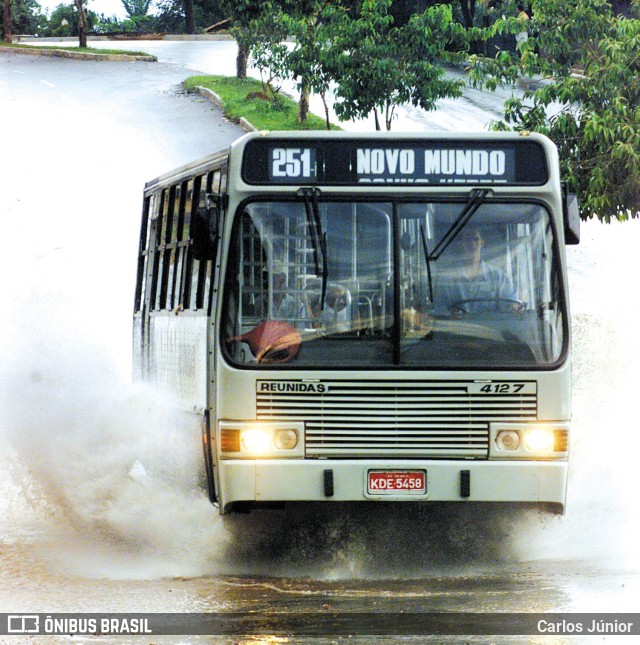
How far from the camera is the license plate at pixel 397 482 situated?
27.8 ft

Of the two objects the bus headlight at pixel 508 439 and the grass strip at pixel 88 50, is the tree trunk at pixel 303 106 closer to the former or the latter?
the grass strip at pixel 88 50

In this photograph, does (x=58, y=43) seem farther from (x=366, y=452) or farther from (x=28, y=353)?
(x=366, y=452)

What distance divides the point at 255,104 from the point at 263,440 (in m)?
31.1

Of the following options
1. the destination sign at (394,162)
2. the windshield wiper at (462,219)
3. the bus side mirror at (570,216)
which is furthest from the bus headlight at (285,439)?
the bus side mirror at (570,216)

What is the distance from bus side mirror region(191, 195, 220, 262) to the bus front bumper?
1.40 meters

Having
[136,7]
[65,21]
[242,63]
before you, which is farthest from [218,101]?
[136,7]

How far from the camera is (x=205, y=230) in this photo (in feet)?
28.5

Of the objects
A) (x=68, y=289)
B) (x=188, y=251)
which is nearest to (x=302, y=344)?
(x=188, y=251)

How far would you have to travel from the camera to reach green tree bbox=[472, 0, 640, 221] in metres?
16.8

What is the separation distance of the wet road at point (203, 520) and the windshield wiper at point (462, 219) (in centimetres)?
175

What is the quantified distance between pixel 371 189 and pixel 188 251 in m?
2.26

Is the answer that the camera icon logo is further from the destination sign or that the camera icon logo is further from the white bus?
the destination sign

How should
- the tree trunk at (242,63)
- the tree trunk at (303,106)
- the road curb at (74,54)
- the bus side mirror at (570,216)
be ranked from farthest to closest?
the road curb at (74,54) < the tree trunk at (242,63) < the tree trunk at (303,106) < the bus side mirror at (570,216)

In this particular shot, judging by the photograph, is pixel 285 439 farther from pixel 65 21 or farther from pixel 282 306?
pixel 65 21
